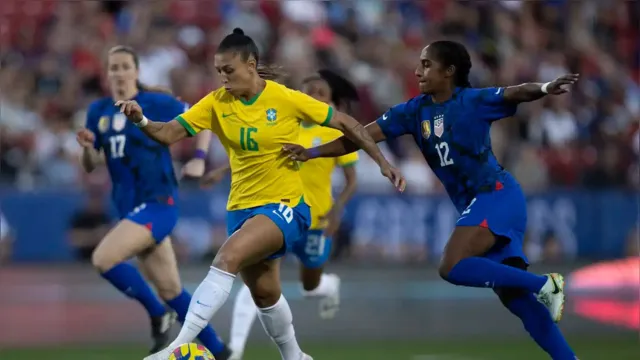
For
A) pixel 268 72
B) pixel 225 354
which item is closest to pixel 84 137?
pixel 268 72

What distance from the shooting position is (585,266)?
19062 mm

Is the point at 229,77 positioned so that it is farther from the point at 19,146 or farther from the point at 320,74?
the point at 19,146

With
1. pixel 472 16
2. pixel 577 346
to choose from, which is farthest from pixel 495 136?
pixel 577 346

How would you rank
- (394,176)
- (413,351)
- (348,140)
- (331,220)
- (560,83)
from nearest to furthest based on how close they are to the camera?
(560,83) < (394,176) < (348,140) < (331,220) < (413,351)

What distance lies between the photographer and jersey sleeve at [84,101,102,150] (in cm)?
1010

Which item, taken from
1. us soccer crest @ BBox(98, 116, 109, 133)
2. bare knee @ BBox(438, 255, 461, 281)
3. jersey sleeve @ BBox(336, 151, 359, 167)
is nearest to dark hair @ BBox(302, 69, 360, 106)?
jersey sleeve @ BBox(336, 151, 359, 167)

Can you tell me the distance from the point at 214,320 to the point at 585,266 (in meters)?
7.97

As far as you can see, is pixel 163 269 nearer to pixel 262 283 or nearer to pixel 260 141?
pixel 262 283

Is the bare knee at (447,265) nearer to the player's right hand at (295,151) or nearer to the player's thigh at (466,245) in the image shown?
the player's thigh at (466,245)

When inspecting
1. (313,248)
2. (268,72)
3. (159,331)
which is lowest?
(159,331)

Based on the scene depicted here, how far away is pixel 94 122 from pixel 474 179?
11.7ft

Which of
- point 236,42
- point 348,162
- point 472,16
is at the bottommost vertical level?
point 348,162

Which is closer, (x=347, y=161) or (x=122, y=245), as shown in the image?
(x=122, y=245)

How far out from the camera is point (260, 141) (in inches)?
317
